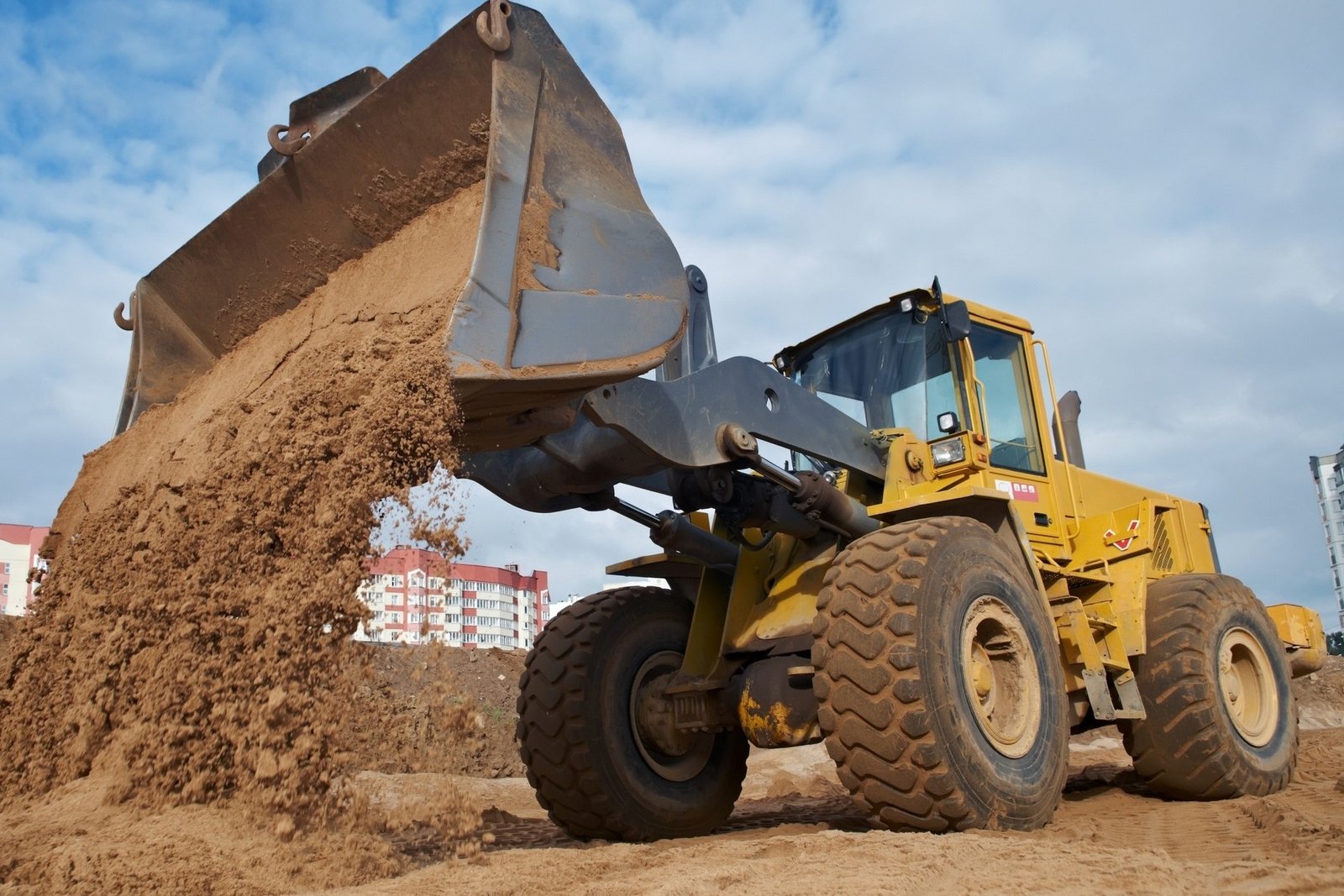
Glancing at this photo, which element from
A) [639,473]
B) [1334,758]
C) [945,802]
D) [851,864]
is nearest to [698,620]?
[639,473]

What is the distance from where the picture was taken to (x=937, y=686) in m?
3.95

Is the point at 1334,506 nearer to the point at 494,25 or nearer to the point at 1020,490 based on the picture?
the point at 1020,490

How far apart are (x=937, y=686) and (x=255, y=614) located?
2.36 m

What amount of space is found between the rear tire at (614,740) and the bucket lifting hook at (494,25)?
281 cm

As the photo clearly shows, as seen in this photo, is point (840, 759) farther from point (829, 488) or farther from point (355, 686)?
point (355, 686)

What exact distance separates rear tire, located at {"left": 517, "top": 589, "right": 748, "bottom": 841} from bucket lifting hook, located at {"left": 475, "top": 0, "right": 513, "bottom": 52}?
281 cm

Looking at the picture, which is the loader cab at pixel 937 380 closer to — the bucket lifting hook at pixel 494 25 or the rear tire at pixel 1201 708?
the rear tire at pixel 1201 708

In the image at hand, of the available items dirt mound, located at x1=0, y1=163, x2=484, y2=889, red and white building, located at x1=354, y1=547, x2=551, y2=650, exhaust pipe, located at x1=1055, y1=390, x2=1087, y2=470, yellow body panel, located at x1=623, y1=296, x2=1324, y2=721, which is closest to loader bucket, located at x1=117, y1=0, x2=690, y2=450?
dirt mound, located at x1=0, y1=163, x2=484, y2=889

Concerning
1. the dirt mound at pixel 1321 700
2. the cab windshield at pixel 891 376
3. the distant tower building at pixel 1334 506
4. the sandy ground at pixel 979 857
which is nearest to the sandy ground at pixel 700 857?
the sandy ground at pixel 979 857

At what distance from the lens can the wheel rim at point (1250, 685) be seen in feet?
20.0

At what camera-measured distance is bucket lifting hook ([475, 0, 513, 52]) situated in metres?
3.85

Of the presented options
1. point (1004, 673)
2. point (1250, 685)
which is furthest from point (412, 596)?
point (1250, 685)

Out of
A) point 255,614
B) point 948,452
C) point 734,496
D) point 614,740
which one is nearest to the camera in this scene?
point 255,614

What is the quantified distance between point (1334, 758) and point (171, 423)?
25.0ft
